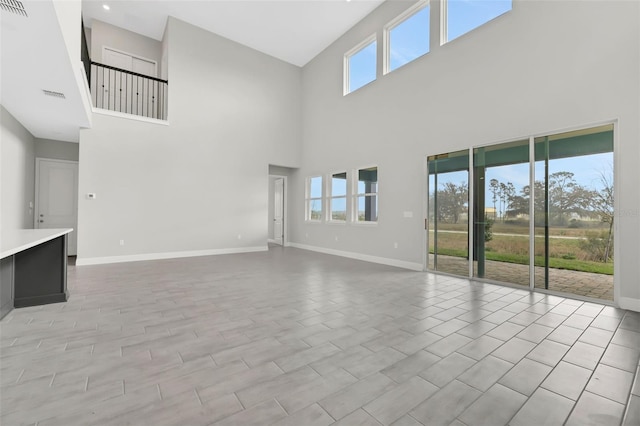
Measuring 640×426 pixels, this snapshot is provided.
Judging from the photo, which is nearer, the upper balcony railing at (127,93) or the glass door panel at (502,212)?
the glass door panel at (502,212)

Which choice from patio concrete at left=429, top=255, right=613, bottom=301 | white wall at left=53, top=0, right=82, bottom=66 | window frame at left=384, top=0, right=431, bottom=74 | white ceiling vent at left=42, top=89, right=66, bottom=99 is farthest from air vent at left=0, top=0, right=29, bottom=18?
patio concrete at left=429, top=255, right=613, bottom=301

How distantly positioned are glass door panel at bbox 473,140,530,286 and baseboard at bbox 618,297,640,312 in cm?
98

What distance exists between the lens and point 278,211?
33.8ft

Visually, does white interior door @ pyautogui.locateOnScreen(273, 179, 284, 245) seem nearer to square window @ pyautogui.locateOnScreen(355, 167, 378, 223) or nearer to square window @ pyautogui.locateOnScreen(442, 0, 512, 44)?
square window @ pyautogui.locateOnScreen(355, 167, 378, 223)

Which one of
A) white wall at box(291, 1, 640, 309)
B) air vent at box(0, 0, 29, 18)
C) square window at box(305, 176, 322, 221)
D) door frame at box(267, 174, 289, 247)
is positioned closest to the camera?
air vent at box(0, 0, 29, 18)

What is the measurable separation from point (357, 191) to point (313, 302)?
417cm

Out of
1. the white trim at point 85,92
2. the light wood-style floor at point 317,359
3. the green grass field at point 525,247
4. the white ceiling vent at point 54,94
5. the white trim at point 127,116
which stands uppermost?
the white trim at point 127,116

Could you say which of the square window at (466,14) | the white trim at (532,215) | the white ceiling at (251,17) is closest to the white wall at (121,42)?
the white ceiling at (251,17)

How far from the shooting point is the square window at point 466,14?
451cm

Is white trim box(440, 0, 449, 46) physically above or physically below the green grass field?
above

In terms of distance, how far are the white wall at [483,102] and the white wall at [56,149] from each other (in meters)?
6.23

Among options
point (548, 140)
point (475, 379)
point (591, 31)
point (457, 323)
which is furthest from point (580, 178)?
point (475, 379)

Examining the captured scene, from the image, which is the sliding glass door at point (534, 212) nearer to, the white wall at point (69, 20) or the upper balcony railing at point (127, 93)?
the white wall at point (69, 20)

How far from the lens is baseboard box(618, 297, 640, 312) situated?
3236 mm
